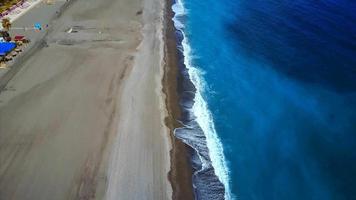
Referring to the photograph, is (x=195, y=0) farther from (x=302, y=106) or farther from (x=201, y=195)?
(x=201, y=195)

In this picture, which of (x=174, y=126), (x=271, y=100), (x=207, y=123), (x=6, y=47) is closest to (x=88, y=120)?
(x=174, y=126)

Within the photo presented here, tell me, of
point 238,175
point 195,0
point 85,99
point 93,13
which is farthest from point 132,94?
point 195,0

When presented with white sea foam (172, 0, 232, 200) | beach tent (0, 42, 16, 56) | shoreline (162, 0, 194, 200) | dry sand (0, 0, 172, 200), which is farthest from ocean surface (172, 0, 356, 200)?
beach tent (0, 42, 16, 56)

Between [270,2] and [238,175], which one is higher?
[270,2]

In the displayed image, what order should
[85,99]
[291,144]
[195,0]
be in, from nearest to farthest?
[291,144]
[85,99]
[195,0]

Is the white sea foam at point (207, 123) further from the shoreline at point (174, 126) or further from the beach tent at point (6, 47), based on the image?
the beach tent at point (6, 47)

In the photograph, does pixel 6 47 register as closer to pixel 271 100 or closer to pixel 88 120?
pixel 88 120

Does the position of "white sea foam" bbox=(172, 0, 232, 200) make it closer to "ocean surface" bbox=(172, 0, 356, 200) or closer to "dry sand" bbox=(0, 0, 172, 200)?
"ocean surface" bbox=(172, 0, 356, 200)
